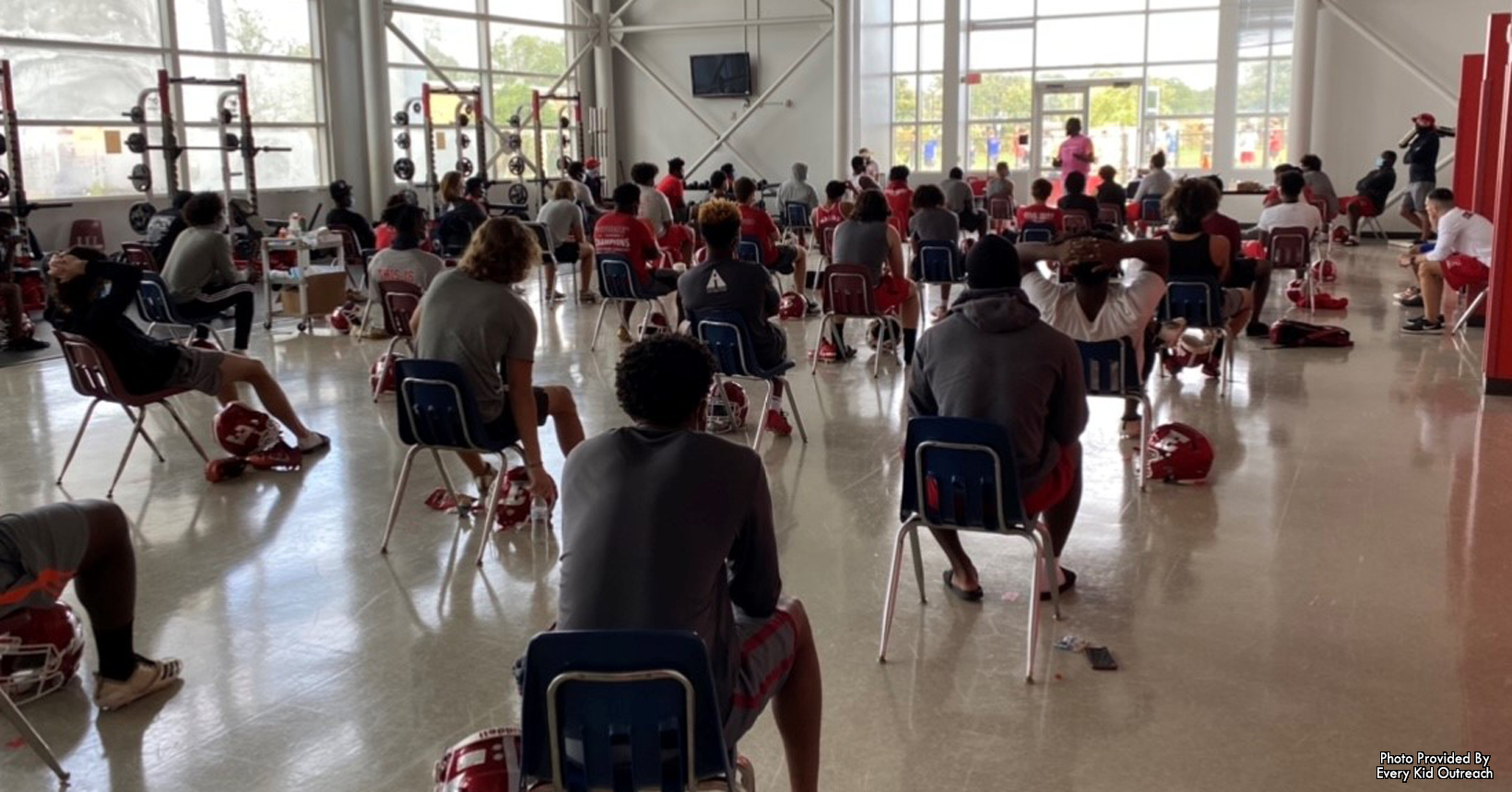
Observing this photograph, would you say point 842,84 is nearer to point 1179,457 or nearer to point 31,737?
point 1179,457

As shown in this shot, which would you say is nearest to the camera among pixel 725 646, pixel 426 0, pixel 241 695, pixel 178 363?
pixel 725 646

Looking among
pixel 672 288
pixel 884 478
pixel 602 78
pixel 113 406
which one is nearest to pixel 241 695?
pixel 884 478

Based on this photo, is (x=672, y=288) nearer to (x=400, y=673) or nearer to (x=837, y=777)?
(x=400, y=673)

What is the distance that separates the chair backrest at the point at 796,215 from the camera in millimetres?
12945

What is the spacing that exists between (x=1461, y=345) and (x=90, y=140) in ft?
43.1

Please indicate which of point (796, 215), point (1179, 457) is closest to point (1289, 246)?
point (1179, 457)

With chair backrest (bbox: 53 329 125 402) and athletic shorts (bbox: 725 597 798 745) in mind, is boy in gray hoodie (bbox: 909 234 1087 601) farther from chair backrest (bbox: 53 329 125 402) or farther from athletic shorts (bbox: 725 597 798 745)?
chair backrest (bbox: 53 329 125 402)

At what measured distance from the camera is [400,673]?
11.2 ft

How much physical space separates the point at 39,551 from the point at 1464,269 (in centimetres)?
846

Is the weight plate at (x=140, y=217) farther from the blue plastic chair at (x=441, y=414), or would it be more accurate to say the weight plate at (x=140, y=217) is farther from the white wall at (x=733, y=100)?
the blue plastic chair at (x=441, y=414)

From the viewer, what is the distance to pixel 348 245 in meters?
10.4

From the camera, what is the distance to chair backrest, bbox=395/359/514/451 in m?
4.12

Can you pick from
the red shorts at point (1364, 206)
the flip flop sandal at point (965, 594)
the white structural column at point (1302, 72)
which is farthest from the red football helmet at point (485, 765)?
the white structural column at point (1302, 72)

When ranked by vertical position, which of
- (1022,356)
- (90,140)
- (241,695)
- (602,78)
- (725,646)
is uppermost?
(602,78)
